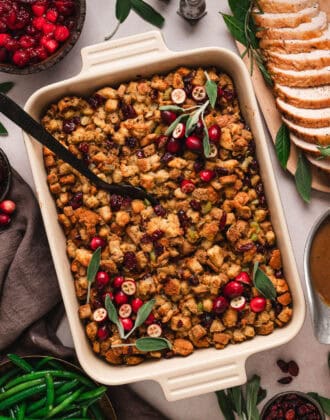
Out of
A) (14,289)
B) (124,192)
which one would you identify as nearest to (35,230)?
(14,289)

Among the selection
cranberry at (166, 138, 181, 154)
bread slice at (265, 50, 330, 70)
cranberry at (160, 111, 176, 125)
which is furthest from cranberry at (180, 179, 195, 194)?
bread slice at (265, 50, 330, 70)

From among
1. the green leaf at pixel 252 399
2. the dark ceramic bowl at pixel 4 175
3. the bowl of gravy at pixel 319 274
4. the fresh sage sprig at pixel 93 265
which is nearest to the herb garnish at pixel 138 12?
the dark ceramic bowl at pixel 4 175

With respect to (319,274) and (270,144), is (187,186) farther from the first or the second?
(319,274)

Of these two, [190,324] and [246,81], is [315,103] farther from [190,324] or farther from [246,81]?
[190,324]

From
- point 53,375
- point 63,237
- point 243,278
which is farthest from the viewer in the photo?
point 53,375

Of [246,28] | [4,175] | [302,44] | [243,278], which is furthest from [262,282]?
[4,175]

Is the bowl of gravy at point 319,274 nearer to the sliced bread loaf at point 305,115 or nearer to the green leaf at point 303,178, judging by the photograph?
the green leaf at point 303,178
